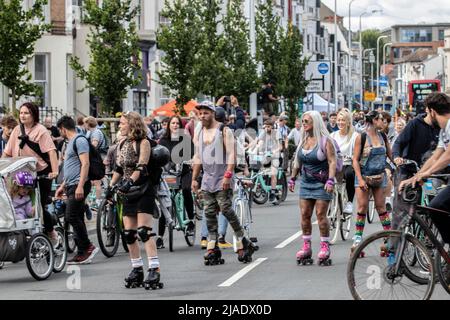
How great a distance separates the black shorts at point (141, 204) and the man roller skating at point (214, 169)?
2.19 metres

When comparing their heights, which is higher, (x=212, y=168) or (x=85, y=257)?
(x=212, y=168)

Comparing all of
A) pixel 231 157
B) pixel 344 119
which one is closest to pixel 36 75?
pixel 344 119

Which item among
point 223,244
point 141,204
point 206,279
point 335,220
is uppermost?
point 141,204

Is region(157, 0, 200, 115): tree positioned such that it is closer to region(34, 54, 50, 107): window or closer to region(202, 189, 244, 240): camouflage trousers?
region(34, 54, 50, 107): window

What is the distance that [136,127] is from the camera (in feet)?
40.3

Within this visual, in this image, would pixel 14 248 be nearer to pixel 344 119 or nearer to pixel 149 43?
pixel 344 119

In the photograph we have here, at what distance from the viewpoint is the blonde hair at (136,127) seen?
12.3 metres

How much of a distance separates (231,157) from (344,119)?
134 inches

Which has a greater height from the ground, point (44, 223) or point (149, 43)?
point (149, 43)

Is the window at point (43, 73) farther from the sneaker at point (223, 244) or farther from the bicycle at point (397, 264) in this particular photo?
the bicycle at point (397, 264)

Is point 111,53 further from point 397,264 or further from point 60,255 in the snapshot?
point 397,264

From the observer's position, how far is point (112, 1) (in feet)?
116

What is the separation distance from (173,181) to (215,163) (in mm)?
3022

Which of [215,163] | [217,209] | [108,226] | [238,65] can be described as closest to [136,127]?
[215,163]
